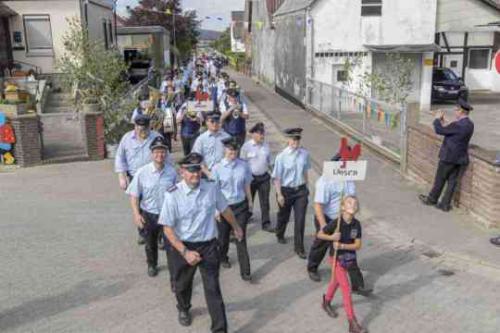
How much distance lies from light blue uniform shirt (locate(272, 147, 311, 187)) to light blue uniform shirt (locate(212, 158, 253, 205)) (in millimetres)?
680

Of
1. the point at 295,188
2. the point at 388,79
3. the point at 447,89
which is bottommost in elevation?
the point at 447,89

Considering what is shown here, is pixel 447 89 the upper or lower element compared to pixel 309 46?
lower

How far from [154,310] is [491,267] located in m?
4.26

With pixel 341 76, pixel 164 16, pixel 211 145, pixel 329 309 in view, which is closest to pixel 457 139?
pixel 211 145

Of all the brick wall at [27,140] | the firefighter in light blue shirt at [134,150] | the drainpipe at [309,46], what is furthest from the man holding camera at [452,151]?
the drainpipe at [309,46]

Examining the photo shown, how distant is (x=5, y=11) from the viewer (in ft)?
72.8

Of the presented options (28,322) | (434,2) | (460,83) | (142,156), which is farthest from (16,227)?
(460,83)

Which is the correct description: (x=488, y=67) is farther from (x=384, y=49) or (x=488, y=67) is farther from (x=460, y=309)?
(x=460, y=309)

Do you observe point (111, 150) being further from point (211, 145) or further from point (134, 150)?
point (134, 150)

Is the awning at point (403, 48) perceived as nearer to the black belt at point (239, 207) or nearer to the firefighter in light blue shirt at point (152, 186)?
the black belt at point (239, 207)

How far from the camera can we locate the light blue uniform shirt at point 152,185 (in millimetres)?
6738

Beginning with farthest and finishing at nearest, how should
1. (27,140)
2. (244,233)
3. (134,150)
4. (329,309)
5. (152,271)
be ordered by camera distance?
(27,140)
(134,150)
(152,271)
(244,233)
(329,309)

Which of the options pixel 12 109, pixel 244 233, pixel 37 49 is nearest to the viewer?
pixel 244 233

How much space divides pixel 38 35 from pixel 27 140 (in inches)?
467
